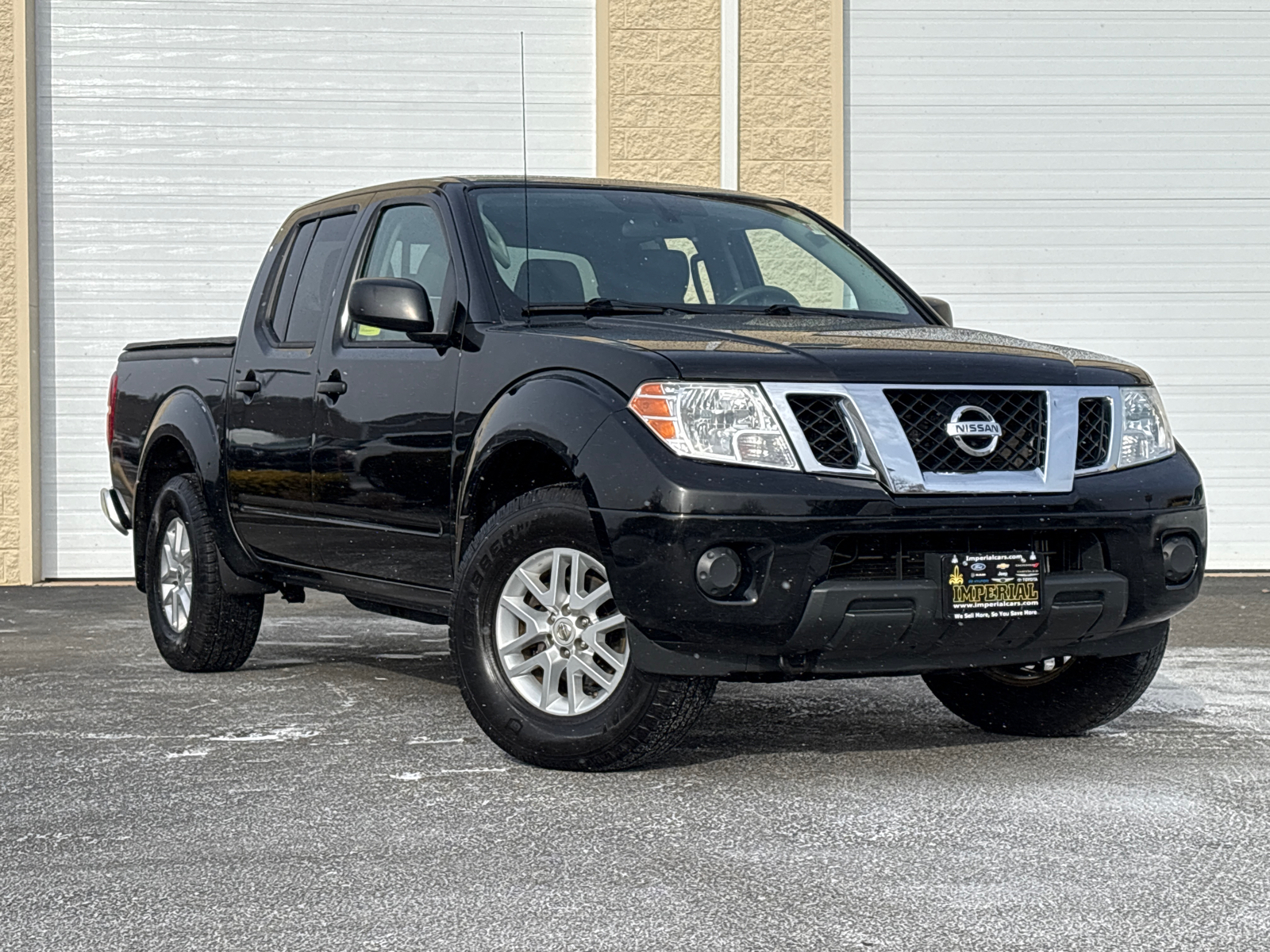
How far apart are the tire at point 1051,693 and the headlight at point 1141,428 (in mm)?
555

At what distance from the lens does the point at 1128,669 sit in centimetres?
586

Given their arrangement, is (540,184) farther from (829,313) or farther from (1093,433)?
(1093,433)

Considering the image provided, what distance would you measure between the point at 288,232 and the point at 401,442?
1.85m

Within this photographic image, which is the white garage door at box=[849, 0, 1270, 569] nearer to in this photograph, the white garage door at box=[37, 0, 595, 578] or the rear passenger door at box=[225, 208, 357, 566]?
the white garage door at box=[37, 0, 595, 578]

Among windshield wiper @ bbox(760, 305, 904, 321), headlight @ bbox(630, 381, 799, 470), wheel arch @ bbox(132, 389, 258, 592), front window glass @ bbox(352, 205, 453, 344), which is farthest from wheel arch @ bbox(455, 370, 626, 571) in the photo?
wheel arch @ bbox(132, 389, 258, 592)

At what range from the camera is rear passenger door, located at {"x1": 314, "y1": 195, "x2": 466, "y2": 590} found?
6035mm

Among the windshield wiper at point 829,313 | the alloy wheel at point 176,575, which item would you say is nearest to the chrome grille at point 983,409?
the windshield wiper at point 829,313

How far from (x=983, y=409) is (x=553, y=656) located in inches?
55.3

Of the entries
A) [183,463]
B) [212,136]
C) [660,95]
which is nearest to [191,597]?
[183,463]

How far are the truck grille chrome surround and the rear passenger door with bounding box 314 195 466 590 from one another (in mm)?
1386

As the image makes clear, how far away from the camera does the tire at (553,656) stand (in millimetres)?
5172

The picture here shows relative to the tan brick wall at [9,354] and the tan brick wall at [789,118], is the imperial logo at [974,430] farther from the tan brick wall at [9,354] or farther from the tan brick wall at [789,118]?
the tan brick wall at [9,354]

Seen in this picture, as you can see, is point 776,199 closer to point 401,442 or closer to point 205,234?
point 401,442

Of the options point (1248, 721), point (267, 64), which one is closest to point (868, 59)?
point (267, 64)
